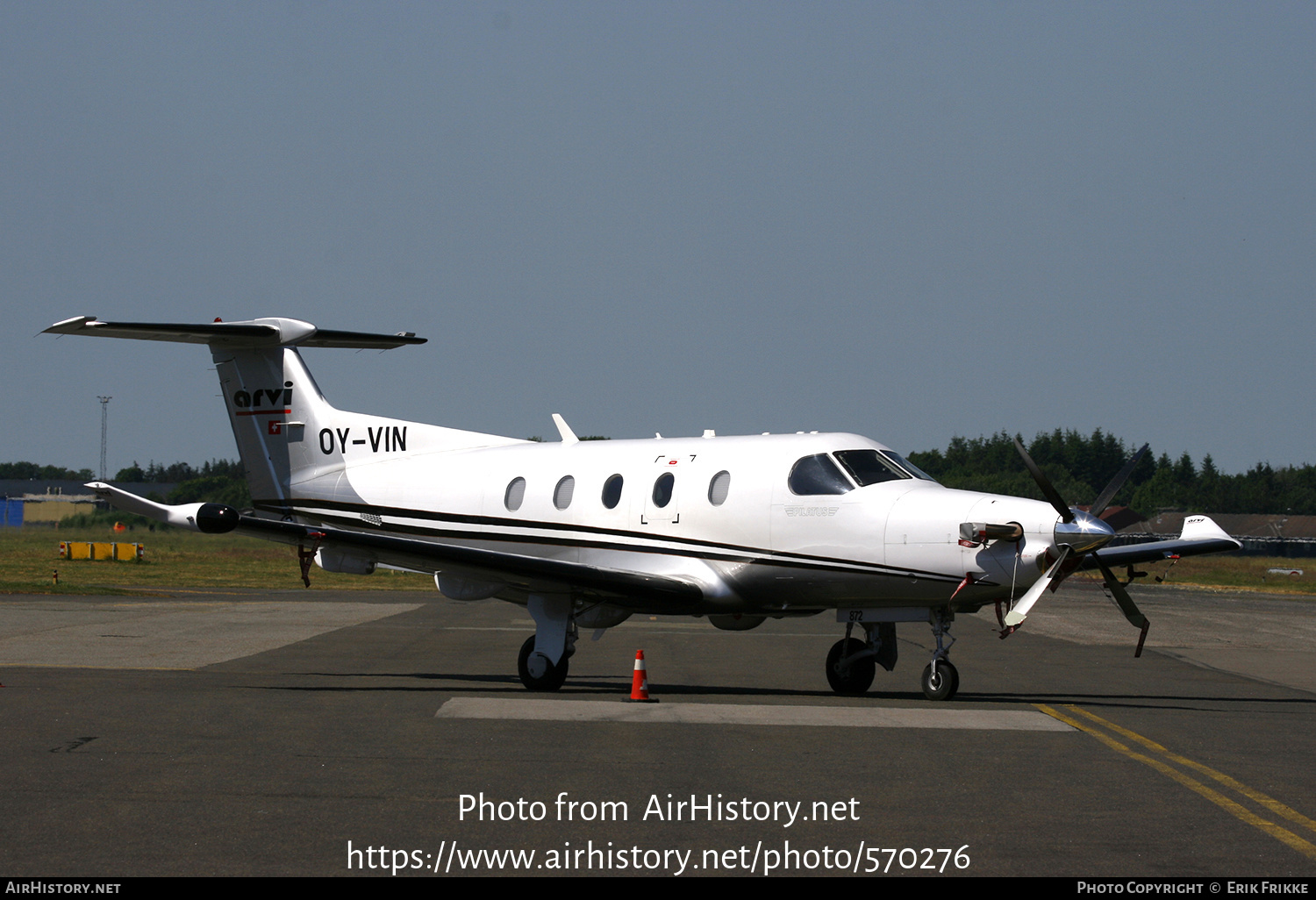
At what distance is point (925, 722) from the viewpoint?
13.2 metres

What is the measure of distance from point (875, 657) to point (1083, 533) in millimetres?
3457

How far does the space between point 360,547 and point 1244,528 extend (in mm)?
131245

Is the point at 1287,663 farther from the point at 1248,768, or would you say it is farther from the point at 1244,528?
the point at 1244,528

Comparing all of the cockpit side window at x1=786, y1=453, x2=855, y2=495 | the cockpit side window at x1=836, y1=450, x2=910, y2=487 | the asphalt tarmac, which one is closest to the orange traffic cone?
the asphalt tarmac

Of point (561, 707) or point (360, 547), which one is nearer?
point (561, 707)

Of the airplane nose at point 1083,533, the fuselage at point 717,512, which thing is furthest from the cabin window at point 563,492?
the airplane nose at point 1083,533

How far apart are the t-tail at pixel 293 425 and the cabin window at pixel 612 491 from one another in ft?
9.39

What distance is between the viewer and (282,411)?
20547 mm

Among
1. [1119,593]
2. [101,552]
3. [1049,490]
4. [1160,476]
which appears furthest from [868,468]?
[1160,476]

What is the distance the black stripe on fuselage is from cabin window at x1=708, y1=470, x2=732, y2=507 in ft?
1.76

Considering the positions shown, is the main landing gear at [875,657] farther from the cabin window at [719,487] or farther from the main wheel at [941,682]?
the cabin window at [719,487]

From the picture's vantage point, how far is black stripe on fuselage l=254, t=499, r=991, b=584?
51.5 ft
